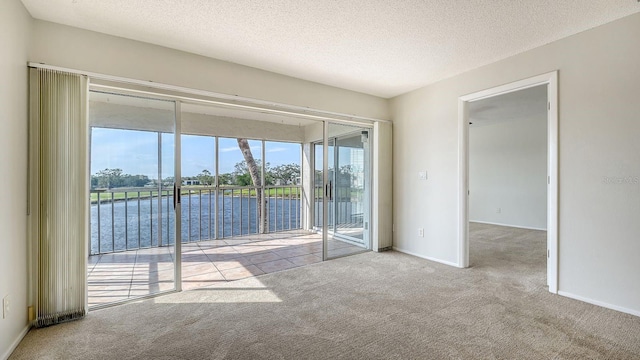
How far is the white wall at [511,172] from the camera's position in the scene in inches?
247

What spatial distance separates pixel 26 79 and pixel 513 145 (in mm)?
8183

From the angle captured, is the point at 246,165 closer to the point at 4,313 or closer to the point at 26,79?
the point at 26,79

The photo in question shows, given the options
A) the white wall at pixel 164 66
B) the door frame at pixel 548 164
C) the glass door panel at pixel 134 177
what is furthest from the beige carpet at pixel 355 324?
the white wall at pixel 164 66

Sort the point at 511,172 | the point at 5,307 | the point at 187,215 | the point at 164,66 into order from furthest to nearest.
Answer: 1. the point at 511,172
2. the point at 187,215
3. the point at 164,66
4. the point at 5,307

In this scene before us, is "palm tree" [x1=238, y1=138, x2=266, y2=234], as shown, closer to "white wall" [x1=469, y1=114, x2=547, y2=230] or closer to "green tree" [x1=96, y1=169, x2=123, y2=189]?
"green tree" [x1=96, y1=169, x2=123, y2=189]

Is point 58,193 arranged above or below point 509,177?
below

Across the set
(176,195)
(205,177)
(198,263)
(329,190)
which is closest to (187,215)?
(205,177)

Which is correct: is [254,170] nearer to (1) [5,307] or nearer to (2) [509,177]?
(1) [5,307]

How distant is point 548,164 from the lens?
9.40 ft

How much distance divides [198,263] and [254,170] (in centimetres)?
272

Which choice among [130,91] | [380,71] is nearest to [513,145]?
[380,71]

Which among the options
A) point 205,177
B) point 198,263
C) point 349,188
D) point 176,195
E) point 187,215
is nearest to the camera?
point 176,195

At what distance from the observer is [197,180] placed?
5.44 metres

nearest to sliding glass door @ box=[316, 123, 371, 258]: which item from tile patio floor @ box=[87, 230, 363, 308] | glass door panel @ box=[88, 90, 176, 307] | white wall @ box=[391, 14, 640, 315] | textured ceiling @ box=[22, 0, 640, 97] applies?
tile patio floor @ box=[87, 230, 363, 308]
